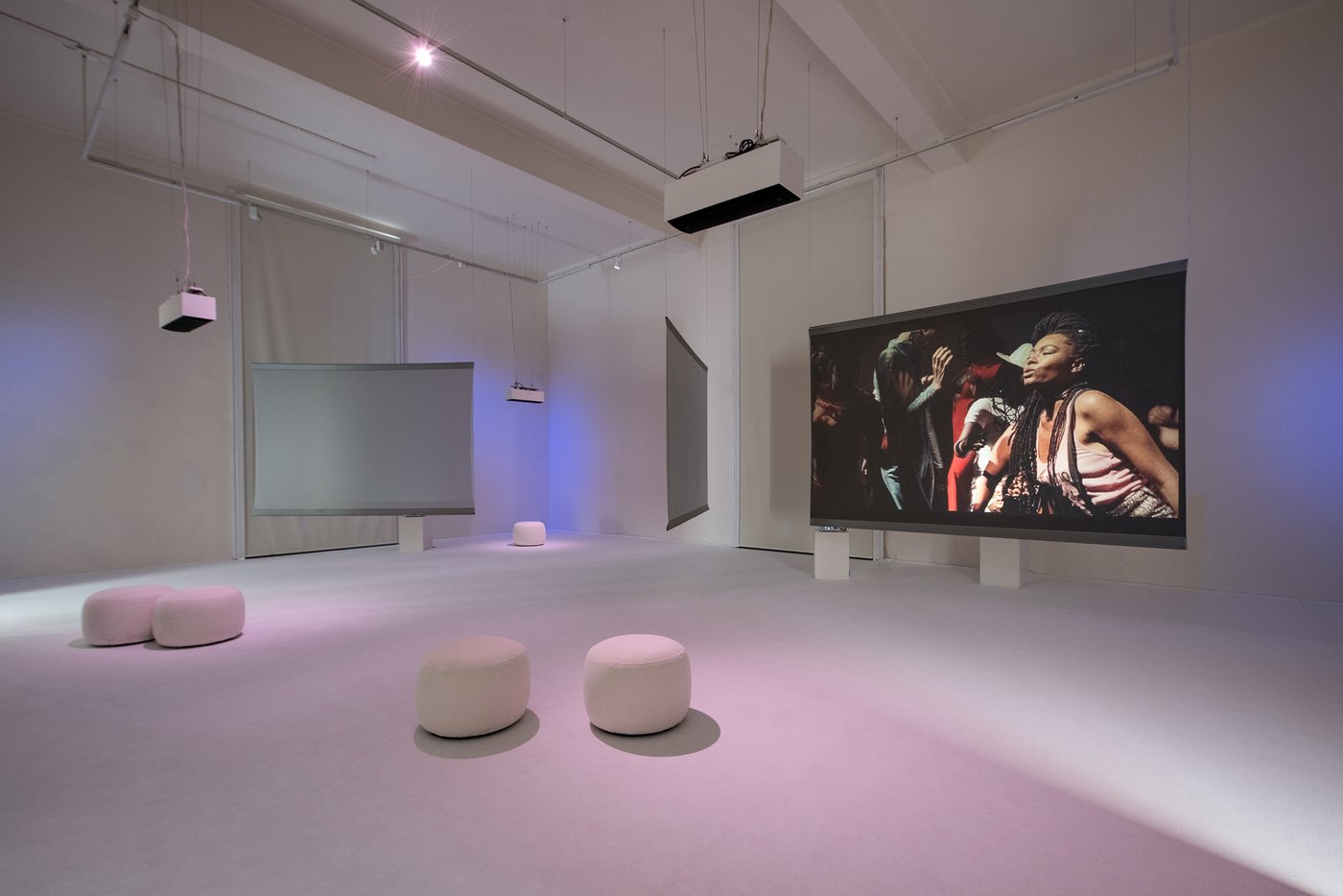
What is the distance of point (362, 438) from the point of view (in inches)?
321

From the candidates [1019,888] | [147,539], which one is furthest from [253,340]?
[1019,888]

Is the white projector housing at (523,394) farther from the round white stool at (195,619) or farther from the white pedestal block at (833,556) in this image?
the round white stool at (195,619)

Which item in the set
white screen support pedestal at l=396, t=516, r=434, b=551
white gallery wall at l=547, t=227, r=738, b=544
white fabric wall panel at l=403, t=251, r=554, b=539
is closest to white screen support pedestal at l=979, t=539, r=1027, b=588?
white gallery wall at l=547, t=227, r=738, b=544

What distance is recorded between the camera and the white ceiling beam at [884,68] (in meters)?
4.56

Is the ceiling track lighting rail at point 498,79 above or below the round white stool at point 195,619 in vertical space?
above

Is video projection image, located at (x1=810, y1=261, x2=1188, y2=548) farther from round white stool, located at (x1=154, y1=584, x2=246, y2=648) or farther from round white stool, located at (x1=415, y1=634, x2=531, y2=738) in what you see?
round white stool, located at (x1=154, y1=584, x2=246, y2=648)

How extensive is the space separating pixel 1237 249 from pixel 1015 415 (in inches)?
87.0

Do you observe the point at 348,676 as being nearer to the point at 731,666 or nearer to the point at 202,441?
the point at 731,666

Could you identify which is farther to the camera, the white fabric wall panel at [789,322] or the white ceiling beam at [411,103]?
the white fabric wall panel at [789,322]

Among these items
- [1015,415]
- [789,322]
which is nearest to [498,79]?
[789,322]

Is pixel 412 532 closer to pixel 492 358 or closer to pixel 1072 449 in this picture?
pixel 492 358

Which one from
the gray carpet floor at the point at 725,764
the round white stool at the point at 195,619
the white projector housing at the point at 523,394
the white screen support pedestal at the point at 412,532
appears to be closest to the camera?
the gray carpet floor at the point at 725,764

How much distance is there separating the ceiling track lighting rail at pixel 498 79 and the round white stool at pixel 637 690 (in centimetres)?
500

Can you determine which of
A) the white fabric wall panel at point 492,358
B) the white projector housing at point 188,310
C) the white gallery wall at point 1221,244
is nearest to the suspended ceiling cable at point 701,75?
the white gallery wall at point 1221,244
